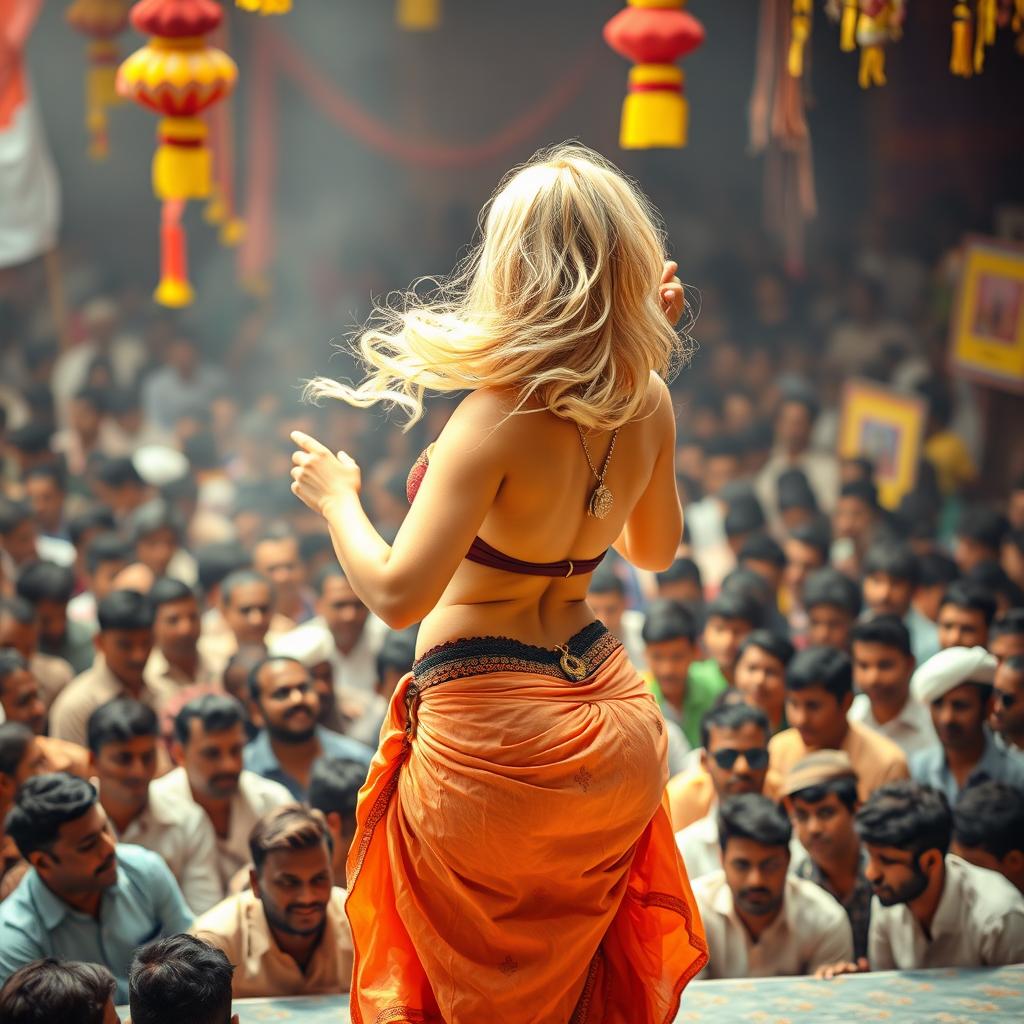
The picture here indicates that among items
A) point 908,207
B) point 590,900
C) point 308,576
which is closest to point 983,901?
point 590,900

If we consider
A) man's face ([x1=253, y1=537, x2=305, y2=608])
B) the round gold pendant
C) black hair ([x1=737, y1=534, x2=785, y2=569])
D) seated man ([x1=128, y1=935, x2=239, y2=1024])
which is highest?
the round gold pendant

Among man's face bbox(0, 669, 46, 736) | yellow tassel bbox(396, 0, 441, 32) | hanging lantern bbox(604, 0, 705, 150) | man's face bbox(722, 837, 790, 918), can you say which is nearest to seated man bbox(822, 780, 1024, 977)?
man's face bbox(722, 837, 790, 918)

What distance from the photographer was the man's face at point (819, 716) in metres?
4.71

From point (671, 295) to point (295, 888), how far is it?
1.74 metres

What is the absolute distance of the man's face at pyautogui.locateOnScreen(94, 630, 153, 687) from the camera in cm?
520

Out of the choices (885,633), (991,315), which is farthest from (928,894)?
(991,315)

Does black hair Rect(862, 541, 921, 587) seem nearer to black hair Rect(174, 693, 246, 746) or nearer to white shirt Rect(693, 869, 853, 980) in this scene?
white shirt Rect(693, 869, 853, 980)

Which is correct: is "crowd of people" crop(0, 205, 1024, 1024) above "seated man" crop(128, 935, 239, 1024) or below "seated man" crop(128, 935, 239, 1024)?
below

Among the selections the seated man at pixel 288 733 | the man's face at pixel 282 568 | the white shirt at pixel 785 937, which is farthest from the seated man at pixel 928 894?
the man's face at pixel 282 568

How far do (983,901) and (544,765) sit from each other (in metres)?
1.78

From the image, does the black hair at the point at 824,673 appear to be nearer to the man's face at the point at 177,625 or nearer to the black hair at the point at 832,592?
the black hair at the point at 832,592

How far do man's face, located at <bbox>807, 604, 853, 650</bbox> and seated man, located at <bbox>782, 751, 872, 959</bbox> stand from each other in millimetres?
1385

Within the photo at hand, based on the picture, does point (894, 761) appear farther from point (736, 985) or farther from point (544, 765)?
point (544, 765)

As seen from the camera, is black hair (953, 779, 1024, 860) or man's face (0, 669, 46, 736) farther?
man's face (0, 669, 46, 736)
